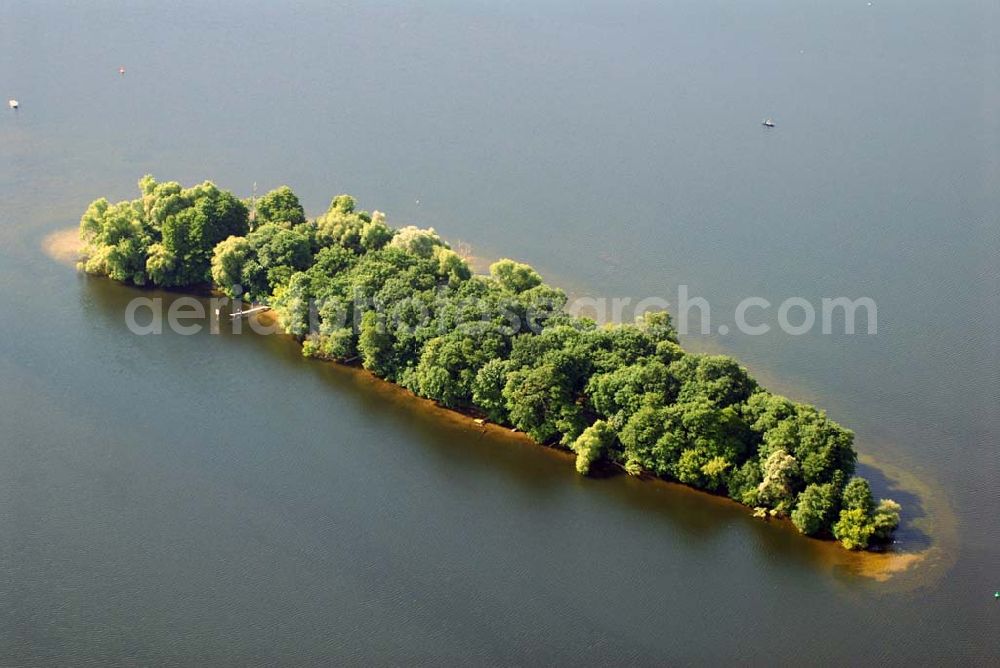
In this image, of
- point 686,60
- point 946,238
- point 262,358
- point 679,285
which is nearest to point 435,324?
point 262,358

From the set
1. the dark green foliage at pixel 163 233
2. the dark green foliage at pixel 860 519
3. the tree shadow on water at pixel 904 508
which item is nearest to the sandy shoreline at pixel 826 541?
the tree shadow on water at pixel 904 508

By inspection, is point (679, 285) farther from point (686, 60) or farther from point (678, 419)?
point (686, 60)

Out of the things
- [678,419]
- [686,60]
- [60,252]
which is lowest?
[678,419]

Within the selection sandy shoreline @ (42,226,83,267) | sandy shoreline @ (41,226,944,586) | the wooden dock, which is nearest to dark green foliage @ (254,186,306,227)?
the wooden dock

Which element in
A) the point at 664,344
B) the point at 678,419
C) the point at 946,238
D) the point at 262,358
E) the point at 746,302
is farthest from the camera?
the point at 946,238

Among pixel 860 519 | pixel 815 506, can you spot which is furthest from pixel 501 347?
pixel 860 519

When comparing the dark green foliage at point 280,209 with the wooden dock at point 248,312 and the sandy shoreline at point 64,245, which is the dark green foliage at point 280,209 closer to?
the wooden dock at point 248,312

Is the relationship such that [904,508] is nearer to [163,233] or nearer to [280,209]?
[280,209]
